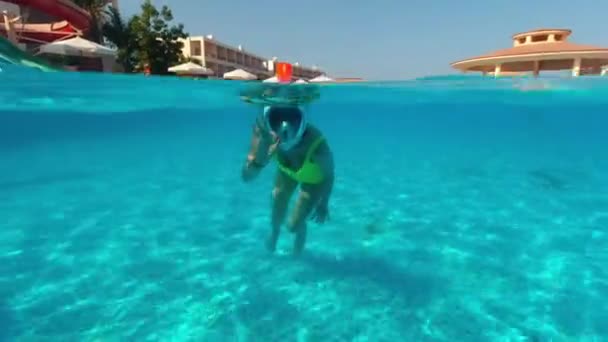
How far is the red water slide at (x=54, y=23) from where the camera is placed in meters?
15.2

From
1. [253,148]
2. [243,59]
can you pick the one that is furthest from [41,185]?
[243,59]

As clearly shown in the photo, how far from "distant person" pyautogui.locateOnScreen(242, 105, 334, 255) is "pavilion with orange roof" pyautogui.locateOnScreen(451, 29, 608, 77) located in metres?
14.6

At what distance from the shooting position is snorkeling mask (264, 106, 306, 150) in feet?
9.28

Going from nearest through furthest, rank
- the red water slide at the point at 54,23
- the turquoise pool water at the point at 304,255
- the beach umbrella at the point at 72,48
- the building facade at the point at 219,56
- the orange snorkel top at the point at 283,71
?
the orange snorkel top at the point at 283,71 → the turquoise pool water at the point at 304,255 → the beach umbrella at the point at 72,48 → the red water slide at the point at 54,23 → the building facade at the point at 219,56

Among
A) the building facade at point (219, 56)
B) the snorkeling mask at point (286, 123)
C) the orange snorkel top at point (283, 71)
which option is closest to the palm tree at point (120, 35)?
the building facade at point (219, 56)

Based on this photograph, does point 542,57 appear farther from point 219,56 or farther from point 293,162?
point 219,56

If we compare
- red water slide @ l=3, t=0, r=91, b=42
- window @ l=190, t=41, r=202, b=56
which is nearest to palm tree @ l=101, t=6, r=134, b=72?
red water slide @ l=3, t=0, r=91, b=42

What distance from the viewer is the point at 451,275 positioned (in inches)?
207

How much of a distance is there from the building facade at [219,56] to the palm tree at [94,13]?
764cm

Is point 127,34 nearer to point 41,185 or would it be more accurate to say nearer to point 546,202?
point 41,185

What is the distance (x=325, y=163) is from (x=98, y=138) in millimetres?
34255

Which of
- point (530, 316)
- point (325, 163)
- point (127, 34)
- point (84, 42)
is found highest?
point (127, 34)

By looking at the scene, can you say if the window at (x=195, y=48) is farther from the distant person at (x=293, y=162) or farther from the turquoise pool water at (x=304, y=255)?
the distant person at (x=293, y=162)

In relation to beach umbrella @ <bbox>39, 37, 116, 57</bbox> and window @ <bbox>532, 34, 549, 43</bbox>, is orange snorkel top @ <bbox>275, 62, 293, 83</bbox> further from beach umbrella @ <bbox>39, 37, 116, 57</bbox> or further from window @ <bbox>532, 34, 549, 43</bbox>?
window @ <bbox>532, 34, 549, 43</bbox>
